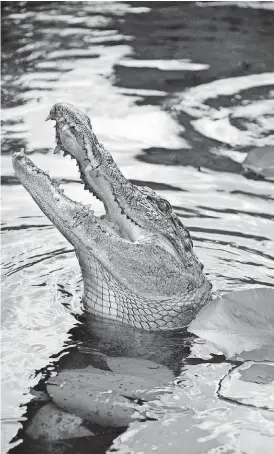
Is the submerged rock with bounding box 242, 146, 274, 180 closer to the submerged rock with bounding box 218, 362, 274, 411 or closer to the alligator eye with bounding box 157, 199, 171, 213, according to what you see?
the alligator eye with bounding box 157, 199, 171, 213

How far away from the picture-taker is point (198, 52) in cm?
1058

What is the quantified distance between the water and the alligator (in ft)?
0.72

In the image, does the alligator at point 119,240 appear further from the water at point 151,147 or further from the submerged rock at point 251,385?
the submerged rock at point 251,385

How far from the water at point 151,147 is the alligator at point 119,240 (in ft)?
0.72

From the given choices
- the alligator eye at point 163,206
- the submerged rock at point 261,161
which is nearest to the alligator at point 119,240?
the alligator eye at point 163,206

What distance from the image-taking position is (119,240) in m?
5.38

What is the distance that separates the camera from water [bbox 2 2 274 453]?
193 inches

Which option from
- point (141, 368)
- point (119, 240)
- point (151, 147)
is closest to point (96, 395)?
point (141, 368)

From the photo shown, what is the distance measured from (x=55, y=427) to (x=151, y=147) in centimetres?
423

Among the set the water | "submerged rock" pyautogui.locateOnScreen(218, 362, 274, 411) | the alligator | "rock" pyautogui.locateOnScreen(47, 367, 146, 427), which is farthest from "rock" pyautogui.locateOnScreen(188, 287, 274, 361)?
the alligator

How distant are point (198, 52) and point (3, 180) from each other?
3.73 metres

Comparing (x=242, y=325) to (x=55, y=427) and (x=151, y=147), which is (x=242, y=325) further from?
(x=151, y=147)

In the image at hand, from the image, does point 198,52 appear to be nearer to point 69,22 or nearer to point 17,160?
point 69,22

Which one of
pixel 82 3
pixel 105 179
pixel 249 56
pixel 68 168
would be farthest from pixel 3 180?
pixel 82 3
